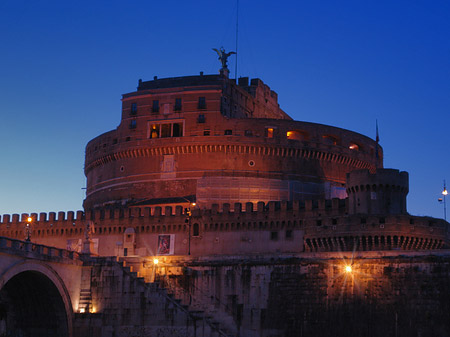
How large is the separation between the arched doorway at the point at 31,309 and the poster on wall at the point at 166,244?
45.4 feet

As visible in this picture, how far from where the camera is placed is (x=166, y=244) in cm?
6025

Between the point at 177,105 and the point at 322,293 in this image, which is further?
the point at 177,105

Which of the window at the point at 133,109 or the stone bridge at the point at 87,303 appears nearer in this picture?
the stone bridge at the point at 87,303

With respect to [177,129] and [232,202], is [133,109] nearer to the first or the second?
[177,129]

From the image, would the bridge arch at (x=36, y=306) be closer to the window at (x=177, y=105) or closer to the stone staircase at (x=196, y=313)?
the stone staircase at (x=196, y=313)

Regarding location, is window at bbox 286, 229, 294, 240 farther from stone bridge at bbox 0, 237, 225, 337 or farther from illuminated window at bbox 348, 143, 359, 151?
illuminated window at bbox 348, 143, 359, 151

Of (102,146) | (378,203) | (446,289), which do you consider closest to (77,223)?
(102,146)

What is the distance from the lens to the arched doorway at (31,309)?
1849 inches

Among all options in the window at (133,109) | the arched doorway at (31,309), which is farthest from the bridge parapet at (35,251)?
the window at (133,109)

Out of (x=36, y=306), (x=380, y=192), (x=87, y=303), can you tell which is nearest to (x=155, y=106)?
(x=380, y=192)

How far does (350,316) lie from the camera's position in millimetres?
46094

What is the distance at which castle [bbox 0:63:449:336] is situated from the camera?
1978 inches

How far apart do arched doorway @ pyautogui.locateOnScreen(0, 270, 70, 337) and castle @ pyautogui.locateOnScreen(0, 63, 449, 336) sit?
6845mm

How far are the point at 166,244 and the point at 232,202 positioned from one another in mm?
10187
